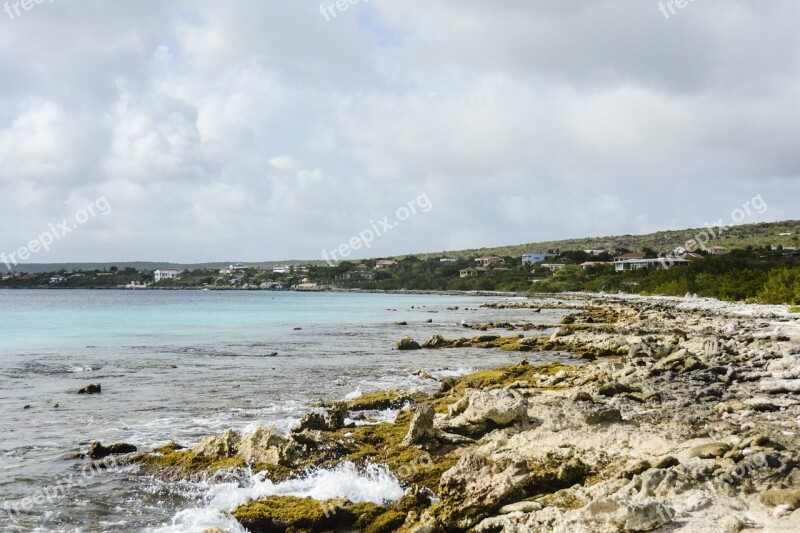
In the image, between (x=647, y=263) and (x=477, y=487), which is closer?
(x=477, y=487)

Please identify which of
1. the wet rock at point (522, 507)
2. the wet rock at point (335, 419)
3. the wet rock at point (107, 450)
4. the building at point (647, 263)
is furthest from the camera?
the building at point (647, 263)

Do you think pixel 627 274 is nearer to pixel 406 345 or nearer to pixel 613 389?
pixel 406 345

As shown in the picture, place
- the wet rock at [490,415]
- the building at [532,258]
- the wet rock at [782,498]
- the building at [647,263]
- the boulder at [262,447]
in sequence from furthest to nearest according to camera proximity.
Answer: the building at [532,258] < the building at [647,263] < the wet rock at [490,415] < the boulder at [262,447] < the wet rock at [782,498]

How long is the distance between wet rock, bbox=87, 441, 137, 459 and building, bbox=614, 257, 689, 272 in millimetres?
109723

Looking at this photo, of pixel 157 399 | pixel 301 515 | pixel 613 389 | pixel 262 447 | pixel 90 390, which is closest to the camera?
pixel 301 515

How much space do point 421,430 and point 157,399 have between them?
34.5 ft

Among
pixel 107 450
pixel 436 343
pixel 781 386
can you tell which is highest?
pixel 107 450

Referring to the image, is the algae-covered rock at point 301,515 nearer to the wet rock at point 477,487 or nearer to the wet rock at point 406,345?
the wet rock at point 477,487

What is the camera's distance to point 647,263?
11669 centimetres

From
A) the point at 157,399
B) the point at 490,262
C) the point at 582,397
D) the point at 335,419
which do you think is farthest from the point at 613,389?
the point at 490,262

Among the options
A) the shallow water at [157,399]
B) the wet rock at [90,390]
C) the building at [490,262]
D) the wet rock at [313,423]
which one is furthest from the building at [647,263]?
the wet rock at [313,423]

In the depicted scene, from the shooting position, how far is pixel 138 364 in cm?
2648

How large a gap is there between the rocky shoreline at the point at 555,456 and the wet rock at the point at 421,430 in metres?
0.03

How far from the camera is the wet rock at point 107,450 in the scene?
452 inches
